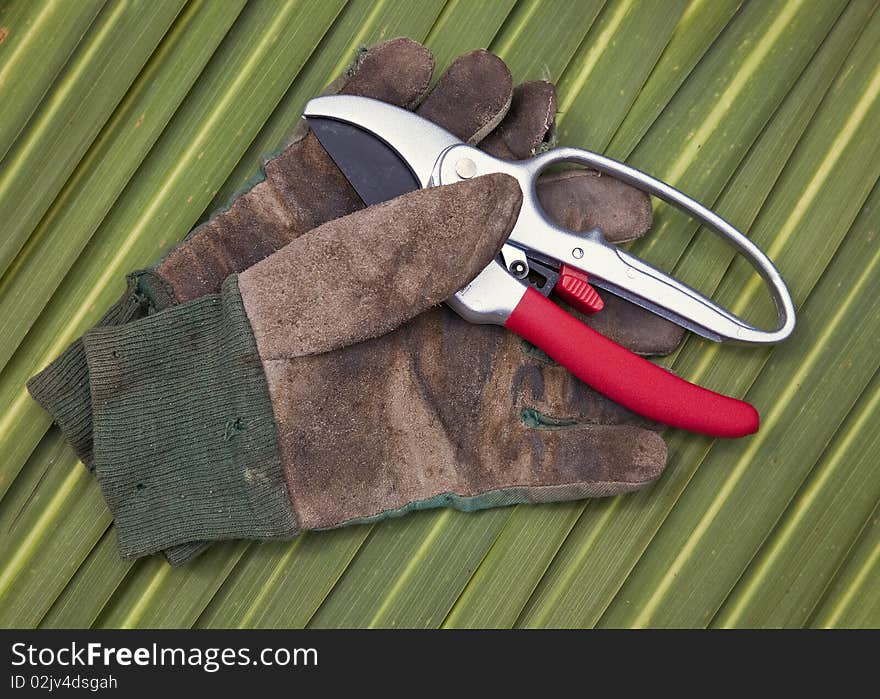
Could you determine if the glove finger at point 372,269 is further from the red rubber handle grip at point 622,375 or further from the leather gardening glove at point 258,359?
the red rubber handle grip at point 622,375

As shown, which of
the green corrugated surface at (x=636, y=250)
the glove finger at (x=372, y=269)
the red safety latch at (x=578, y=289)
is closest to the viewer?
the glove finger at (x=372, y=269)

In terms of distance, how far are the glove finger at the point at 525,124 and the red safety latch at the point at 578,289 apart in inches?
10.9

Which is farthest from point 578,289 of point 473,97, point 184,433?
point 184,433

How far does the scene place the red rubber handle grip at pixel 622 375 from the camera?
1804mm

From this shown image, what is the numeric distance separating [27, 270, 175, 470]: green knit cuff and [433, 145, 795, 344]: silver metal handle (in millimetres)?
649

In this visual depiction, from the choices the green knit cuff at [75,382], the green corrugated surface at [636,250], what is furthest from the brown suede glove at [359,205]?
the green corrugated surface at [636,250]

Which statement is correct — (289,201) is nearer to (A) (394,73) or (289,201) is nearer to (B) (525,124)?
(A) (394,73)

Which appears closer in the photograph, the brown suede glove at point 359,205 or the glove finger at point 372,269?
the glove finger at point 372,269

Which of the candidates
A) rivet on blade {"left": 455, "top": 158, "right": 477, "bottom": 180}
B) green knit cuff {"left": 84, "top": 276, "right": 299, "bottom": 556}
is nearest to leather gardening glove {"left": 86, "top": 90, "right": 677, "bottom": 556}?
green knit cuff {"left": 84, "top": 276, "right": 299, "bottom": 556}

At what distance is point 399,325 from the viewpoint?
1.79 meters

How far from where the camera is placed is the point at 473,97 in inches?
73.6

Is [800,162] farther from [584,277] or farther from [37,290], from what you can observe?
[37,290]

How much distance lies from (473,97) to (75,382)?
41.6 inches

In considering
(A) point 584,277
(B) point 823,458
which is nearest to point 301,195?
(A) point 584,277
